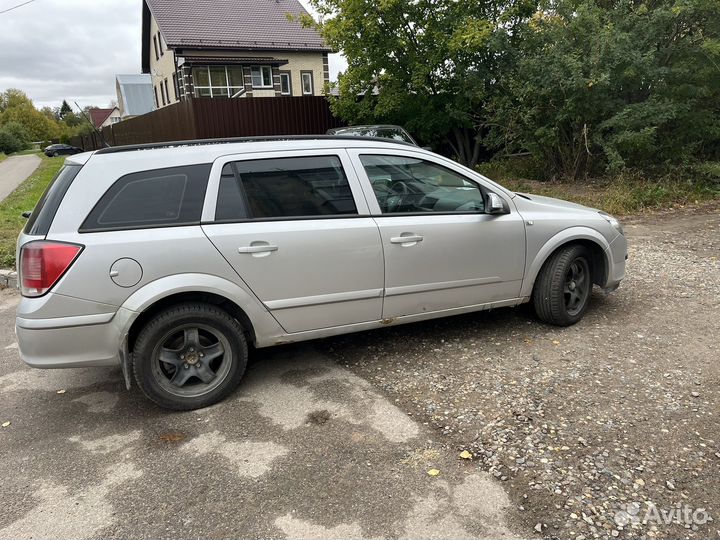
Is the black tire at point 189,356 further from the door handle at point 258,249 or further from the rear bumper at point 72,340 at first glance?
the door handle at point 258,249

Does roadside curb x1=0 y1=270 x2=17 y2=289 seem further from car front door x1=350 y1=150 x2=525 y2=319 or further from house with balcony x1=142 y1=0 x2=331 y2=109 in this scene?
house with balcony x1=142 y1=0 x2=331 y2=109

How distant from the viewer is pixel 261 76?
3209 centimetres

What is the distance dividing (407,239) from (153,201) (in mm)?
1739

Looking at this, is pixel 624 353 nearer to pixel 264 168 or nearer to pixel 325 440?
pixel 325 440

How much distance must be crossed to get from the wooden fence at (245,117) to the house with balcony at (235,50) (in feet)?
35.2

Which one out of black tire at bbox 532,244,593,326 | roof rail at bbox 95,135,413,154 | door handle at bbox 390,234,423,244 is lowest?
black tire at bbox 532,244,593,326

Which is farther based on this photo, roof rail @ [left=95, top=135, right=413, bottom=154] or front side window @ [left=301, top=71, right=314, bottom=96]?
front side window @ [left=301, top=71, right=314, bottom=96]

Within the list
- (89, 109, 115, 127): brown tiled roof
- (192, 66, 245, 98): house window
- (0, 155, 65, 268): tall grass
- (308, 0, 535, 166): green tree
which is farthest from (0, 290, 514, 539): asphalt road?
(89, 109, 115, 127): brown tiled roof

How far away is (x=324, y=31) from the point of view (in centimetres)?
1443

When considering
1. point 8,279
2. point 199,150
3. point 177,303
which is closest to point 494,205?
point 199,150

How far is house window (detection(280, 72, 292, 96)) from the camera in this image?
33469 mm

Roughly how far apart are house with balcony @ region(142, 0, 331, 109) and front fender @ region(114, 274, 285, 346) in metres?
26.8

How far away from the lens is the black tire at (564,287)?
454 cm

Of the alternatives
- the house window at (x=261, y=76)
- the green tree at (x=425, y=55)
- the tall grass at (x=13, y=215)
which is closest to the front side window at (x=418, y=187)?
the tall grass at (x=13, y=215)
